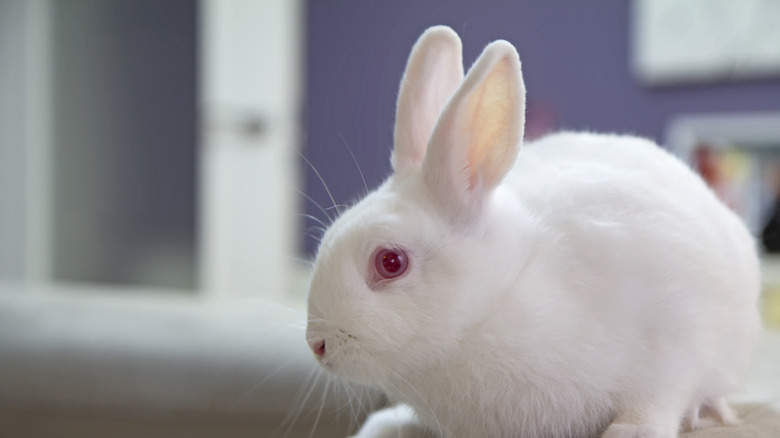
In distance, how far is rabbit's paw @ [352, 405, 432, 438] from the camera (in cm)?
70

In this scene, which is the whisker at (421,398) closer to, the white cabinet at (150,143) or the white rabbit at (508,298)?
the white rabbit at (508,298)

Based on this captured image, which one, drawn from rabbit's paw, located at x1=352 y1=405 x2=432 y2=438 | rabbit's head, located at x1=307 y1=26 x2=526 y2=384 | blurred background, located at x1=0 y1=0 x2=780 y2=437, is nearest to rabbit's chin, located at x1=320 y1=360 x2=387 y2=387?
rabbit's head, located at x1=307 y1=26 x2=526 y2=384

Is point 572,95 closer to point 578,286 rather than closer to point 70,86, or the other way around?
point 70,86

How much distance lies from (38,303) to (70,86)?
1486mm

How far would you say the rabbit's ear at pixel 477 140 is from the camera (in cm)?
57

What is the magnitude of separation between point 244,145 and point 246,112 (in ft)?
0.36

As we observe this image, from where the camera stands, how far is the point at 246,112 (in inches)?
89.3

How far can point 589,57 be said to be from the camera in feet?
7.84

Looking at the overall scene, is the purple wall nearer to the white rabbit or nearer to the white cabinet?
the white cabinet

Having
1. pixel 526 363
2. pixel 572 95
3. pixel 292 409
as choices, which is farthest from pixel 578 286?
pixel 572 95

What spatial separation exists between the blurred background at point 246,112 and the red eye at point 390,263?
1632 millimetres

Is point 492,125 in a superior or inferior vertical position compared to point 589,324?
superior

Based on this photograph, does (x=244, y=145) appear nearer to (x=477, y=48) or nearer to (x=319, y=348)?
(x=477, y=48)

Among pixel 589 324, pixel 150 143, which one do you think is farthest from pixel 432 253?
pixel 150 143
